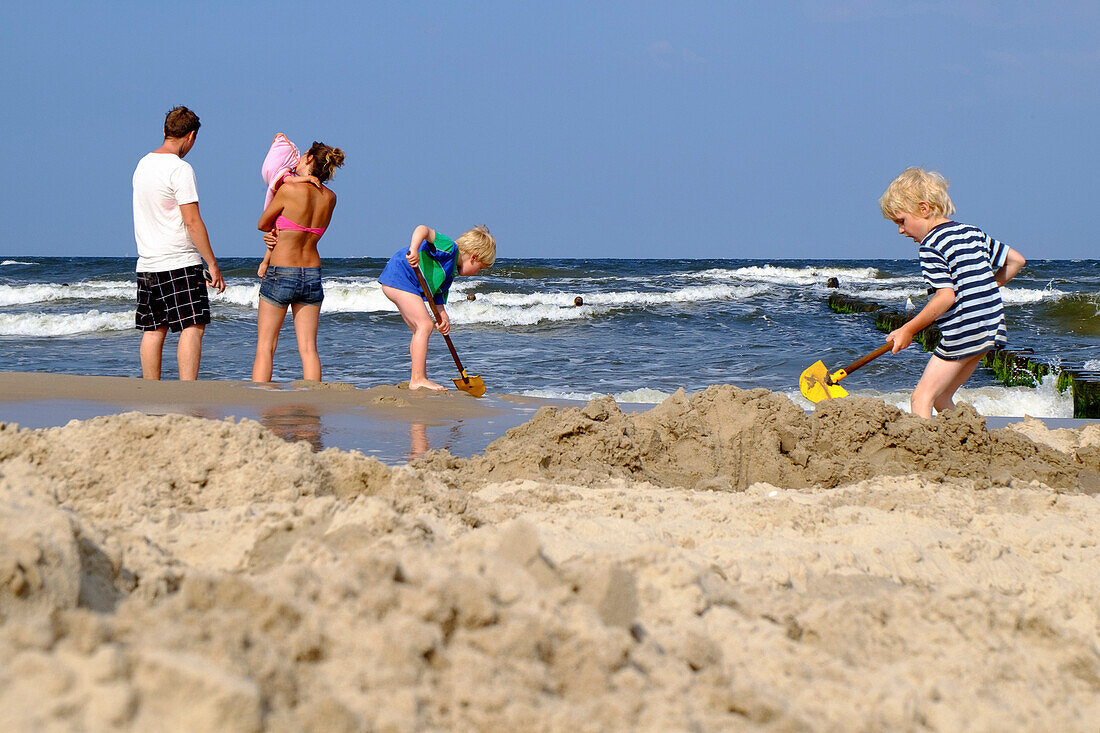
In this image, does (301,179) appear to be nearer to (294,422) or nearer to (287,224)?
(287,224)

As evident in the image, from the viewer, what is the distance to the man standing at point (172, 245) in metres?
5.01

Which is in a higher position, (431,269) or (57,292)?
(431,269)

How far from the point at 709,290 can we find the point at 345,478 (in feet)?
63.8

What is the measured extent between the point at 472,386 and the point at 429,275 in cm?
80

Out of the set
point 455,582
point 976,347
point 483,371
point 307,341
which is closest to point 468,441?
point 307,341

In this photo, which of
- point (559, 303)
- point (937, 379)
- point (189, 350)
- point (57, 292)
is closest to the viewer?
point (937, 379)

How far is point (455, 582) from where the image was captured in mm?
1367

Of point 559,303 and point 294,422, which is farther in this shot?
point 559,303

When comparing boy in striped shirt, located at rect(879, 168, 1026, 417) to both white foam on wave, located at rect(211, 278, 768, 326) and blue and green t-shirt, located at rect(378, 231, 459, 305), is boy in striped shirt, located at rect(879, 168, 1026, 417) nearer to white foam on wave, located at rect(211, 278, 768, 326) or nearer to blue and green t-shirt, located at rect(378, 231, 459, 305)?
blue and green t-shirt, located at rect(378, 231, 459, 305)

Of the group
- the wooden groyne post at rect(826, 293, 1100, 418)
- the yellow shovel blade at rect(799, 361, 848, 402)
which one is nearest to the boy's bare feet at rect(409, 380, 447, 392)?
the yellow shovel blade at rect(799, 361, 848, 402)

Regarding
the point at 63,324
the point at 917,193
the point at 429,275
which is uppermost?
the point at 917,193

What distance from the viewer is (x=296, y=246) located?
5480mm

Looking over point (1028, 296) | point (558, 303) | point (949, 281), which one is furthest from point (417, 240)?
point (1028, 296)

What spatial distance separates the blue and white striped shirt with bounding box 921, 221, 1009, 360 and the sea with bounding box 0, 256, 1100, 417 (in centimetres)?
206
